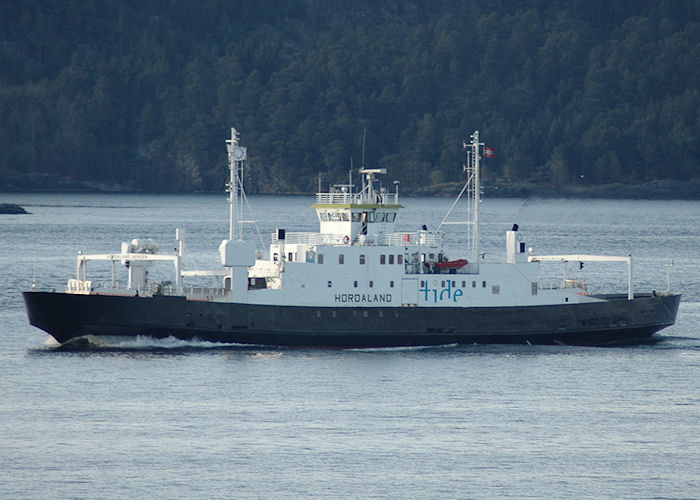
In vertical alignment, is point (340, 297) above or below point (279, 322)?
above

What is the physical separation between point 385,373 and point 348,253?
6.59 meters

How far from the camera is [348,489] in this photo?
37531 millimetres

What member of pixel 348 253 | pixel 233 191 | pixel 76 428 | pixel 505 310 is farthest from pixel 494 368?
pixel 76 428

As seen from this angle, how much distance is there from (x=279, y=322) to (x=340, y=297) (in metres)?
2.88

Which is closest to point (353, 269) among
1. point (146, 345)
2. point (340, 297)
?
point (340, 297)

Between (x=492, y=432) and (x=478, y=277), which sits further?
(x=478, y=277)

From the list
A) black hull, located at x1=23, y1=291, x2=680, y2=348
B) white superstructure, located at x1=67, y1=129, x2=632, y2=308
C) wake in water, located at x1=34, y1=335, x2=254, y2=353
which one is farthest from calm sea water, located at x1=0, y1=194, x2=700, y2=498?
white superstructure, located at x1=67, y1=129, x2=632, y2=308

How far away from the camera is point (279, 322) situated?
55312 millimetres

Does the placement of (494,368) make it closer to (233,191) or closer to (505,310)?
(505,310)

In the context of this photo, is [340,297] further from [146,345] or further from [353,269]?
[146,345]

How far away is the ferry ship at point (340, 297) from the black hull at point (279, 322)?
0.14 feet

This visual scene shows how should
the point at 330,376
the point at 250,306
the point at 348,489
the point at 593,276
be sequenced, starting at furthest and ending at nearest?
the point at 593,276
the point at 250,306
the point at 330,376
the point at 348,489

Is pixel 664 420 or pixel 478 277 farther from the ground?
pixel 478 277

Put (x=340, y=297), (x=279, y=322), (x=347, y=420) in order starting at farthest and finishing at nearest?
(x=340, y=297), (x=279, y=322), (x=347, y=420)
